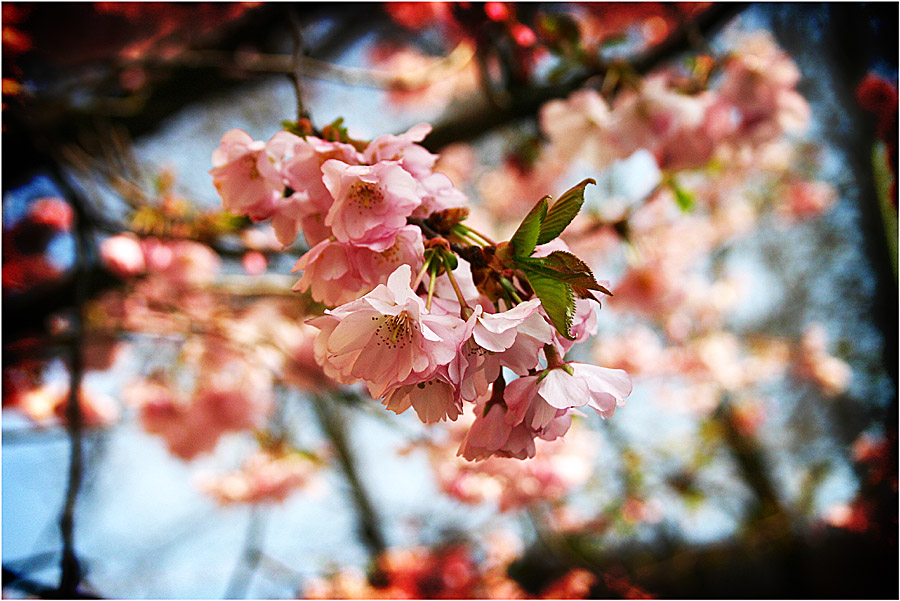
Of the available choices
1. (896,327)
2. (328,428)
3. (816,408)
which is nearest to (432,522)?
(328,428)

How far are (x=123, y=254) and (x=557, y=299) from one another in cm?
110

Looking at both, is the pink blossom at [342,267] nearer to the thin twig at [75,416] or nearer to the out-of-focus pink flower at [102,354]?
the thin twig at [75,416]

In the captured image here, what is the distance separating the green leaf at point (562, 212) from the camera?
27 centimetres

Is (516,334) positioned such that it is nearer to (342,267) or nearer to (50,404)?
(342,267)

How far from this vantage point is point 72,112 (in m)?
1.03

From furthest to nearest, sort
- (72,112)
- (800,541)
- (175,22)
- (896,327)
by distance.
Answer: (800,541), (896,327), (175,22), (72,112)

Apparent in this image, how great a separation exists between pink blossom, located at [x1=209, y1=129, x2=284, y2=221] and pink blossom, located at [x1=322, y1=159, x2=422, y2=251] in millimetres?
76

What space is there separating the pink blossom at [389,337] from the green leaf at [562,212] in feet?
0.25

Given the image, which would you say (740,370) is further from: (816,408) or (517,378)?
(517,378)

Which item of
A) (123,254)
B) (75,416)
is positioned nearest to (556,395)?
(75,416)

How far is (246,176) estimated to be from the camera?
14.4 inches

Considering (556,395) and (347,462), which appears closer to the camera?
(556,395)

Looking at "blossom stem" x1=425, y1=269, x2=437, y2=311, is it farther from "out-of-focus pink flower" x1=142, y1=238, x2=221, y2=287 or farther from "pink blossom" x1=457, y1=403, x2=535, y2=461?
"out-of-focus pink flower" x1=142, y1=238, x2=221, y2=287

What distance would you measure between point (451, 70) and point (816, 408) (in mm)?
3265
